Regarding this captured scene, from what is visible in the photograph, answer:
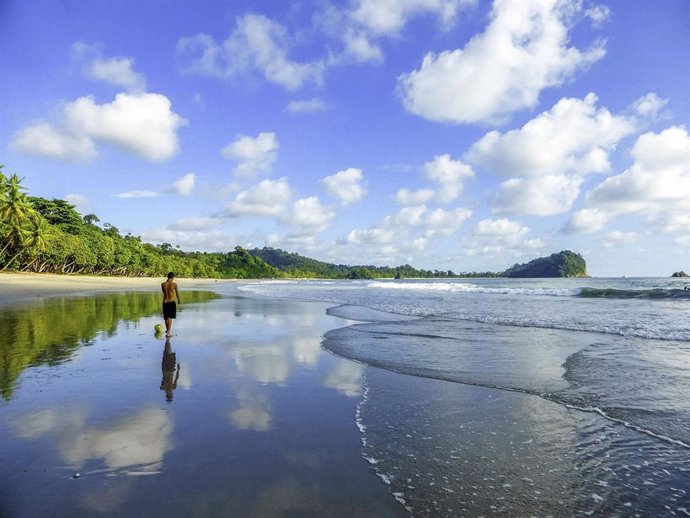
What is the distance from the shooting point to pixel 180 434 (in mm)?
5320

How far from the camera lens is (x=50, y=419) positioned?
18.8 feet

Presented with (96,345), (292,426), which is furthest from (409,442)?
(96,345)

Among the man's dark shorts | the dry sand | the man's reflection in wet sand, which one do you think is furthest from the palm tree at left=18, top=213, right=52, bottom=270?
the man's reflection in wet sand

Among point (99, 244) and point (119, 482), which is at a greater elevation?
point (99, 244)

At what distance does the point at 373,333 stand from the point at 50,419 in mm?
11185

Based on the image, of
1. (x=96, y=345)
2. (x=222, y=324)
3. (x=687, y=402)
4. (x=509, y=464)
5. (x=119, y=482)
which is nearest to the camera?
(x=119, y=482)

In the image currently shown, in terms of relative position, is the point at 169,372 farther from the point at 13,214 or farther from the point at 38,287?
the point at 13,214

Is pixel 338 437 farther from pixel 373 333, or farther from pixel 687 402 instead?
pixel 373 333

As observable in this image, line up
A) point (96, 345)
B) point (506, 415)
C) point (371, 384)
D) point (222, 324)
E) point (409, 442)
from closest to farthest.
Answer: point (409, 442)
point (506, 415)
point (371, 384)
point (96, 345)
point (222, 324)

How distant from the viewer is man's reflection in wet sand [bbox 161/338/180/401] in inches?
292

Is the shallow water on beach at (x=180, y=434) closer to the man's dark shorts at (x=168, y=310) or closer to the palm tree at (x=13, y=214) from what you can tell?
the man's dark shorts at (x=168, y=310)

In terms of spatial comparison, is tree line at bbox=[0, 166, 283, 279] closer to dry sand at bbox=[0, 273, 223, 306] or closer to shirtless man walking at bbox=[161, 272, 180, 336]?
dry sand at bbox=[0, 273, 223, 306]

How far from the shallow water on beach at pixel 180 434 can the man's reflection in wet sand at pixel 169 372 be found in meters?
0.04

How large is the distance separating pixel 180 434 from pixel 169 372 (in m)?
3.73
